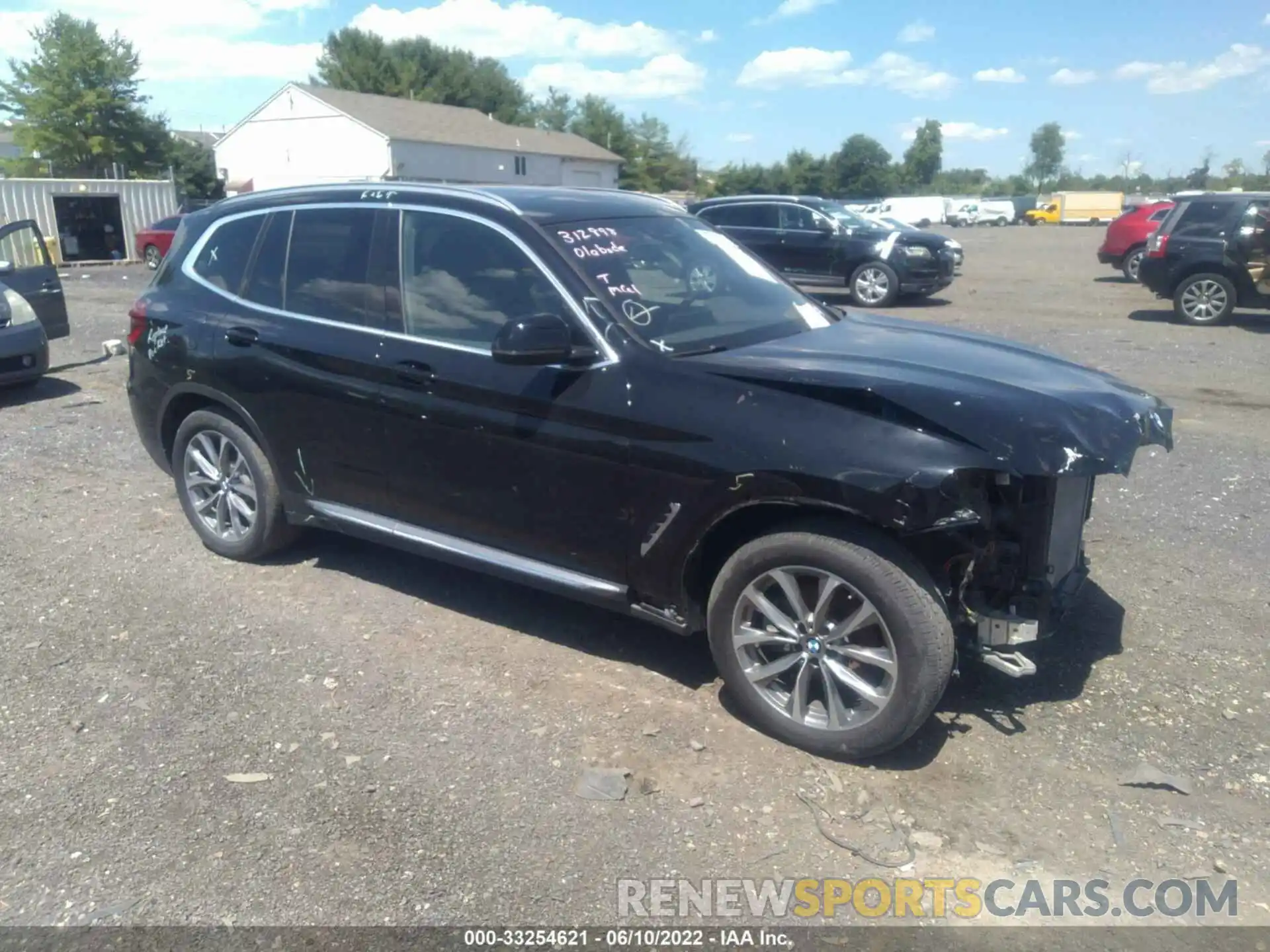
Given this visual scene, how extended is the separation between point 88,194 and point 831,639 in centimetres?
3208

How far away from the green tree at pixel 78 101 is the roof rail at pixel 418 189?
173 feet

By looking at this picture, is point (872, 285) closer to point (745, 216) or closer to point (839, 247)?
point (839, 247)

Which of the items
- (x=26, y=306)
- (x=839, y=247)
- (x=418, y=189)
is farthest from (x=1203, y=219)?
(x=26, y=306)

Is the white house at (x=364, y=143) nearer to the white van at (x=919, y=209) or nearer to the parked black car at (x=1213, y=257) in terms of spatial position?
the white van at (x=919, y=209)

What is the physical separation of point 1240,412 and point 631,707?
7311mm

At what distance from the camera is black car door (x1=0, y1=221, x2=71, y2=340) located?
10.7 m

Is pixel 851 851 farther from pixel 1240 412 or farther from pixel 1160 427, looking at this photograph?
pixel 1240 412

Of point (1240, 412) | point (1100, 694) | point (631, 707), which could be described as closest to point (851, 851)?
point (631, 707)

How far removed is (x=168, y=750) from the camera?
3904mm

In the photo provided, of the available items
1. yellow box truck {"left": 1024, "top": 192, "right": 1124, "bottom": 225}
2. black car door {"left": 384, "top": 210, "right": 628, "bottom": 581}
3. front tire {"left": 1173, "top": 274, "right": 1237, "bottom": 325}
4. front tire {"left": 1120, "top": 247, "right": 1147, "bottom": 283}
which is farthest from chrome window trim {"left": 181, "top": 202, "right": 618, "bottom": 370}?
yellow box truck {"left": 1024, "top": 192, "right": 1124, "bottom": 225}

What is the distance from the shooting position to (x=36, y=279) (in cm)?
1095

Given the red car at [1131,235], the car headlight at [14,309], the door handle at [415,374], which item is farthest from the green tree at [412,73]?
the door handle at [415,374]

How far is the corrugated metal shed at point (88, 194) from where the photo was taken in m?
28.7
